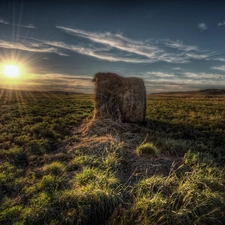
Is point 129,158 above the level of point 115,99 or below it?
below

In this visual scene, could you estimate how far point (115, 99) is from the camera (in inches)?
587

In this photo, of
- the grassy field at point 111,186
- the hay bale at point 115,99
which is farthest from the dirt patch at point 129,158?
the hay bale at point 115,99

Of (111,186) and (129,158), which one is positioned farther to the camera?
(129,158)

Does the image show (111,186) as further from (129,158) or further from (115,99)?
(115,99)

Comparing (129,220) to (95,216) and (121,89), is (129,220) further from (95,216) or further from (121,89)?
(121,89)

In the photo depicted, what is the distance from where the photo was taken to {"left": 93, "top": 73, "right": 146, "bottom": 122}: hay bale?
1482 cm


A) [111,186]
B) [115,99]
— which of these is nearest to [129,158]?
[111,186]

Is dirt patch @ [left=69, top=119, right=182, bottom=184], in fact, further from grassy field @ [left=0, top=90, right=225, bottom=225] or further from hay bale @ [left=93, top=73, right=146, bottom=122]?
hay bale @ [left=93, top=73, right=146, bottom=122]

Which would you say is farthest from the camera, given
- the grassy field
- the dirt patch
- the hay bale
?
the hay bale

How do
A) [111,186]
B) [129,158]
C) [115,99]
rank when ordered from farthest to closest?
[115,99], [129,158], [111,186]

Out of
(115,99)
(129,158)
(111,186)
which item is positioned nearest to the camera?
(111,186)

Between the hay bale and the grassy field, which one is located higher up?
the hay bale

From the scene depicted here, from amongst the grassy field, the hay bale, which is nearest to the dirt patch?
the grassy field

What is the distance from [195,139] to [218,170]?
15.3 feet
